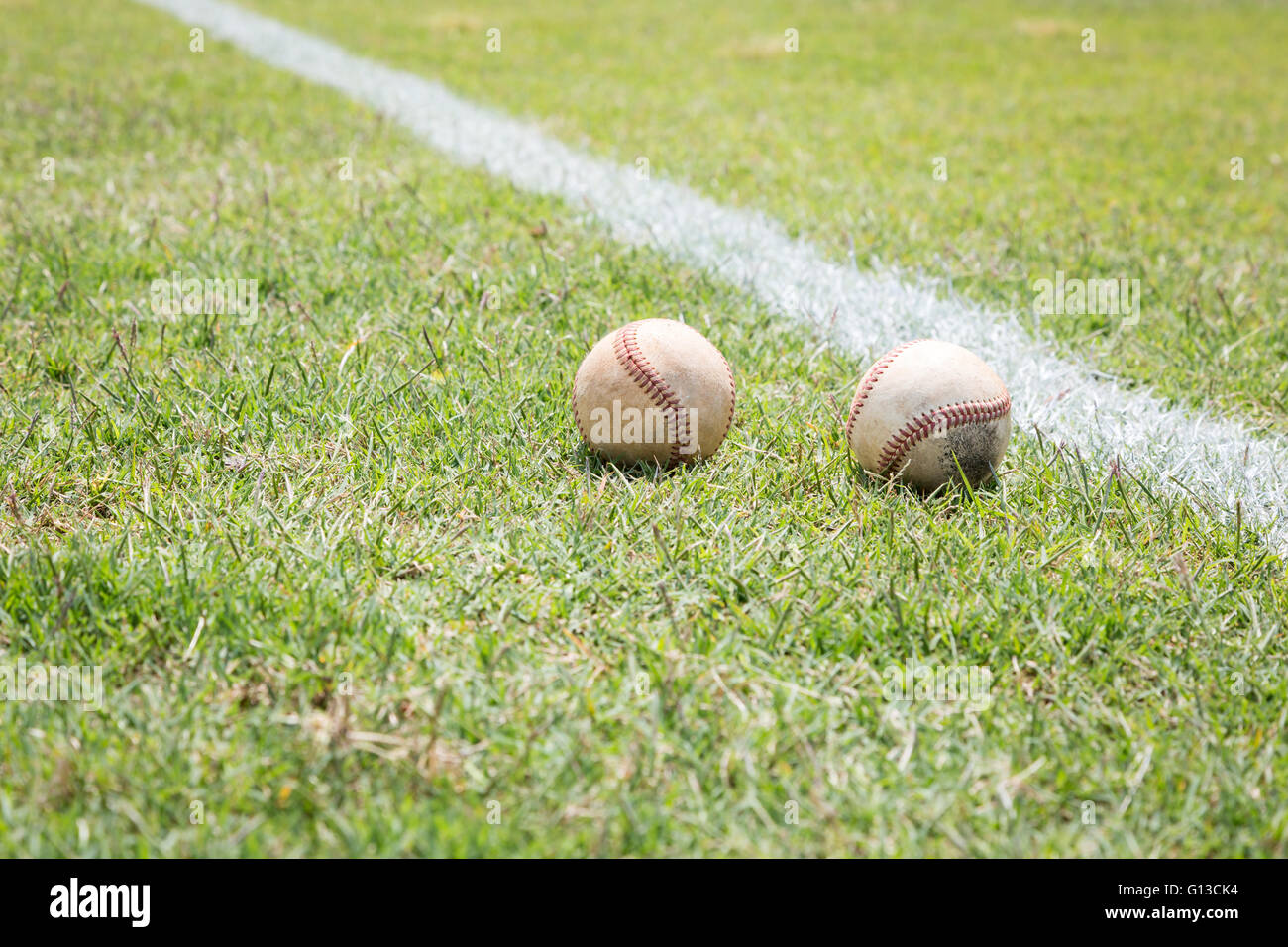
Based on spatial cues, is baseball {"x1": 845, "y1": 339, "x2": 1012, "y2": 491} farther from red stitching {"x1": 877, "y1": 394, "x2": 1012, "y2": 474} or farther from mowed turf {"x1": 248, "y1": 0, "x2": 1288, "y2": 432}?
mowed turf {"x1": 248, "y1": 0, "x2": 1288, "y2": 432}

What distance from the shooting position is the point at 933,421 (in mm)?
3203

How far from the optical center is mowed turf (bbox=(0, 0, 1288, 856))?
2.15 meters

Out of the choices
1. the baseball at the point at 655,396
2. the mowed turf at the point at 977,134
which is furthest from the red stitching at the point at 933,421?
the mowed turf at the point at 977,134

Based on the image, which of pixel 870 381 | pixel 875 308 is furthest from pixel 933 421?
pixel 875 308

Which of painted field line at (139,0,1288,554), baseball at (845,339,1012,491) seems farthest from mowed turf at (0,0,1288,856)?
painted field line at (139,0,1288,554)

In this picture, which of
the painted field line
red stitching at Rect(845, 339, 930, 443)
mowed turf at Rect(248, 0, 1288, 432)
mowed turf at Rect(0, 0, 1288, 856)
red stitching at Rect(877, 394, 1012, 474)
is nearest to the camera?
mowed turf at Rect(0, 0, 1288, 856)

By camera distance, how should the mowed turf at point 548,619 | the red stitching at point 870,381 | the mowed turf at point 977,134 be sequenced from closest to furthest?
1. the mowed turf at point 548,619
2. the red stitching at point 870,381
3. the mowed turf at point 977,134

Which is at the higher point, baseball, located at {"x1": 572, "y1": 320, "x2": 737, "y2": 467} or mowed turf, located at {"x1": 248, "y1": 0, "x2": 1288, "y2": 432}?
mowed turf, located at {"x1": 248, "y1": 0, "x2": 1288, "y2": 432}

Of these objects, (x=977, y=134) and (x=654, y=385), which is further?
(x=977, y=134)

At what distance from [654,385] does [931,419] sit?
82 centimetres

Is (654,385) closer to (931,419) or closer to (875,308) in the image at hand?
(931,419)

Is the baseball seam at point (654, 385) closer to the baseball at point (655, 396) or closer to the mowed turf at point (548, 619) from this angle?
the baseball at point (655, 396)

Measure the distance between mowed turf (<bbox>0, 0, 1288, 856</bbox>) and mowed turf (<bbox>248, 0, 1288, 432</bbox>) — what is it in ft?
5.07

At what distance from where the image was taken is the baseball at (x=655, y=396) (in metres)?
3.30
